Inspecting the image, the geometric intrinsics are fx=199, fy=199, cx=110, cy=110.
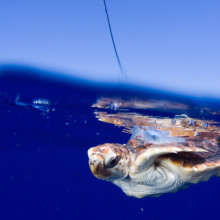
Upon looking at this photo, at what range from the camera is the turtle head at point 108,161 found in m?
3.58

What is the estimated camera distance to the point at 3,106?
9.90 meters

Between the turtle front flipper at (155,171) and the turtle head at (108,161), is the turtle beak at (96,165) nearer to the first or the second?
the turtle head at (108,161)

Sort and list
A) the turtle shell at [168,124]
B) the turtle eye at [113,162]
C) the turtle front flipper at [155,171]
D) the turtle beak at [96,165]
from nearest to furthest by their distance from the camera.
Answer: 1. the turtle beak at [96,165]
2. the turtle eye at [113,162]
3. the turtle front flipper at [155,171]
4. the turtle shell at [168,124]

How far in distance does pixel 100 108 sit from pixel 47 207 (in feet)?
320

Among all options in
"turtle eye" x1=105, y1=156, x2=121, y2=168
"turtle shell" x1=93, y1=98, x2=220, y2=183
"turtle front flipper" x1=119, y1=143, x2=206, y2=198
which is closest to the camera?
"turtle eye" x1=105, y1=156, x2=121, y2=168

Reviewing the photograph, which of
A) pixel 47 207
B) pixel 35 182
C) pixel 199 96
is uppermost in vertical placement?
pixel 199 96

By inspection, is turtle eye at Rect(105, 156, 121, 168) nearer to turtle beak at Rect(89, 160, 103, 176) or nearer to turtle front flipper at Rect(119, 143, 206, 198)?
turtle beak at Rect(89, 160, 103, 176)

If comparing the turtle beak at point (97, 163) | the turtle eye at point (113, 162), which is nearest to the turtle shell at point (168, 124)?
the turtle eye at point (113, 162)

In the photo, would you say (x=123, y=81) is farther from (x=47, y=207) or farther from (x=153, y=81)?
(x=47, y=207)

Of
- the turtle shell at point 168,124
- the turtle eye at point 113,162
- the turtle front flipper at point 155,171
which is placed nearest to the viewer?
the turtle eye at point 113,162

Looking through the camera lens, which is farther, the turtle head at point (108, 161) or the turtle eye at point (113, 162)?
the turtle eye at point (113, 162)

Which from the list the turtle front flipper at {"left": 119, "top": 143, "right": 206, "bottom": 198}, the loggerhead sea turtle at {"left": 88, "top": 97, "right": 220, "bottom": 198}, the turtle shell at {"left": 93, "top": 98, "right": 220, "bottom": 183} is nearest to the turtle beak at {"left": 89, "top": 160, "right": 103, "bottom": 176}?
the loggerhead sea turtle at {"left": 88, "top": 97, "right": 220, "bottom": 198}

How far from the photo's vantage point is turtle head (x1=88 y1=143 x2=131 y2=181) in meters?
3.58

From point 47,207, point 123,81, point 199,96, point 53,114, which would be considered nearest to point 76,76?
point 123,81
